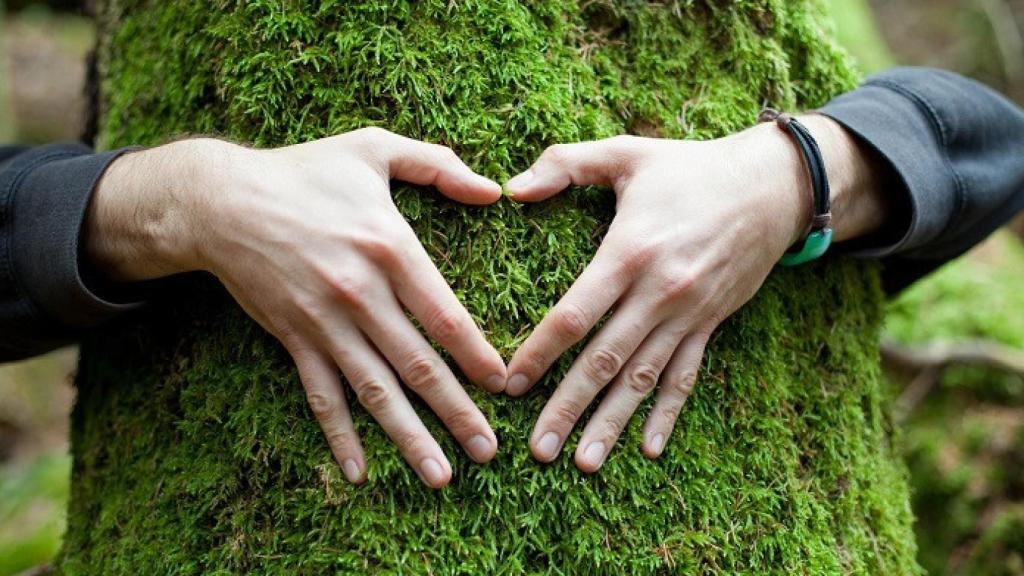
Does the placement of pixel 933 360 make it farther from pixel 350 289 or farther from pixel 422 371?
pixel 350 289

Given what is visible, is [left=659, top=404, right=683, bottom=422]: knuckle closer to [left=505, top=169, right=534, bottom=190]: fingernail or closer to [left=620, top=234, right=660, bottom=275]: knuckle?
[left=620, top=234, right=660, bottom=275]: knuckle

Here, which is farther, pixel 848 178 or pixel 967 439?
pixel 967 439

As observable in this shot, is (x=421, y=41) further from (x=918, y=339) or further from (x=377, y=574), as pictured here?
(x=918, y=339)

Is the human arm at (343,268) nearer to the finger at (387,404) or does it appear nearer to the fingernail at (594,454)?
the finger at (387,404)

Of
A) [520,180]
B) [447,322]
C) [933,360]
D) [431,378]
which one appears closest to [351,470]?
[431,378]

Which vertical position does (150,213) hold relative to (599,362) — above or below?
below

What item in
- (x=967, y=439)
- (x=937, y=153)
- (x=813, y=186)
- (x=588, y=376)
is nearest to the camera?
(x=588, y=376)

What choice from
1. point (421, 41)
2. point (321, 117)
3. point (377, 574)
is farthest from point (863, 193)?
point (377, 574)

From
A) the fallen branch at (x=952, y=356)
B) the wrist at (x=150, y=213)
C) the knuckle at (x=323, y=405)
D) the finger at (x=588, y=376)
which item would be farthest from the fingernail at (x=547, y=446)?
the fallen branch at (x=952, y=356)
